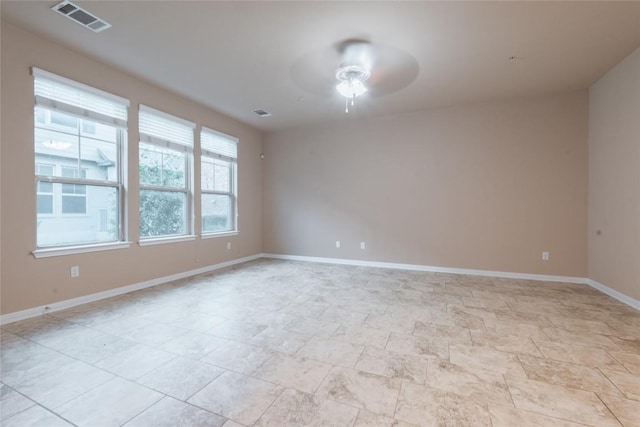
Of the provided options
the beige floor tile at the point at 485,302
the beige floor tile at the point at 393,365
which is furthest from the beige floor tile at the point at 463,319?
the beige floor tile at the point at 393,365

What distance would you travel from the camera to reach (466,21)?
257 cm

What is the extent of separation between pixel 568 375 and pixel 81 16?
4.84 metres

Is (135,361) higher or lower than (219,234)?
lower

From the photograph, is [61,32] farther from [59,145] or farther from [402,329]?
[402,329]

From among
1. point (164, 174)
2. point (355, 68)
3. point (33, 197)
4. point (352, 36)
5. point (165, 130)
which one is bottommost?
point (33, 197)

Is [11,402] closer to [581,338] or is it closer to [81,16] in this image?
[81,16]

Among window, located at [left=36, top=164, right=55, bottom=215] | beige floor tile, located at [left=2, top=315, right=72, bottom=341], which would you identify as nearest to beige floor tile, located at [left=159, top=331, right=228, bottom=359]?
beige floor tile, located at [left=2, top=315, right=72, bottom=341]

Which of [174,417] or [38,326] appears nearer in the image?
[174,417]

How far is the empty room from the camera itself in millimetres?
1770

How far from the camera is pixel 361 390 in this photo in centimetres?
172

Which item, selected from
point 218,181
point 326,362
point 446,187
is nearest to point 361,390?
point 326,362

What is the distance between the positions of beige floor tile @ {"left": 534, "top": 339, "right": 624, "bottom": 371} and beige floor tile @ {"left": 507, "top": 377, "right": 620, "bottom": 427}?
1.43ft

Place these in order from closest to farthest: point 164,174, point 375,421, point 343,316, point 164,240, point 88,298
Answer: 1. point 375,421
2. point 343,316
3. point 88,298
4. point 164,240
5. point 164,174

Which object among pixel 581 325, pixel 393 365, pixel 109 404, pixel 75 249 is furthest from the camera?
pixel 75 249
